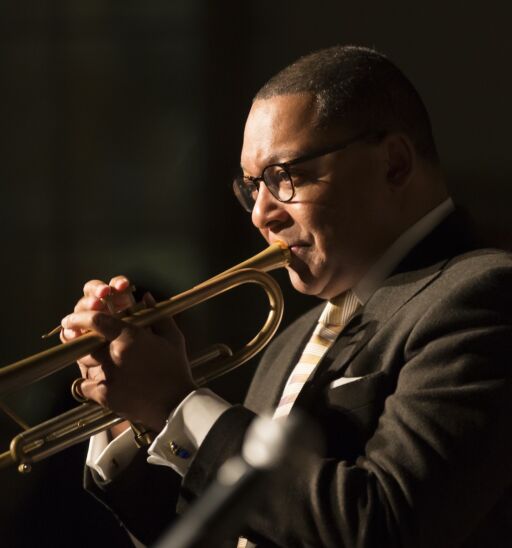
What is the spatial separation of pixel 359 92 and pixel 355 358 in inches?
19.6

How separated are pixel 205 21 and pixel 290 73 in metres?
1.16

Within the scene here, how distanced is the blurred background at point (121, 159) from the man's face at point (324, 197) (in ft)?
3.49

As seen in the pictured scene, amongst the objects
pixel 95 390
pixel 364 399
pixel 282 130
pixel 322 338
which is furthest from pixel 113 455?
pixel 282 130

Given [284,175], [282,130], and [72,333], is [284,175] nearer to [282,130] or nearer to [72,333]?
[282,130]

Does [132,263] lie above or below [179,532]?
below

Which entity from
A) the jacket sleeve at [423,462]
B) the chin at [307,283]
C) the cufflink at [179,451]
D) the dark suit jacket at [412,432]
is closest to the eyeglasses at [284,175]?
the chin at [307,283]

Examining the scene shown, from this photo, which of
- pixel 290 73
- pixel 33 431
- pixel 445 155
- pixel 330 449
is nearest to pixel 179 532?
pixel 330 449

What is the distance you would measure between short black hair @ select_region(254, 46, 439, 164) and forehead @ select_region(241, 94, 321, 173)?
2 centimetres

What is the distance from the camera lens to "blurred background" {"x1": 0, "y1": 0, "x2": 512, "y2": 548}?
283 cm

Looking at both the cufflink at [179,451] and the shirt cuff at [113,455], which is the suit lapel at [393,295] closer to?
the cufflink at [179,451]

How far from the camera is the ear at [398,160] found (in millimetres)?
1767

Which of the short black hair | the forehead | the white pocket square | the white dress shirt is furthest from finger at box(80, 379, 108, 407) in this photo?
the short black hair

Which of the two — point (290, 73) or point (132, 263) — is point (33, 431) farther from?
point (132, 263)

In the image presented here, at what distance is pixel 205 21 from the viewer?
9.52 ft
